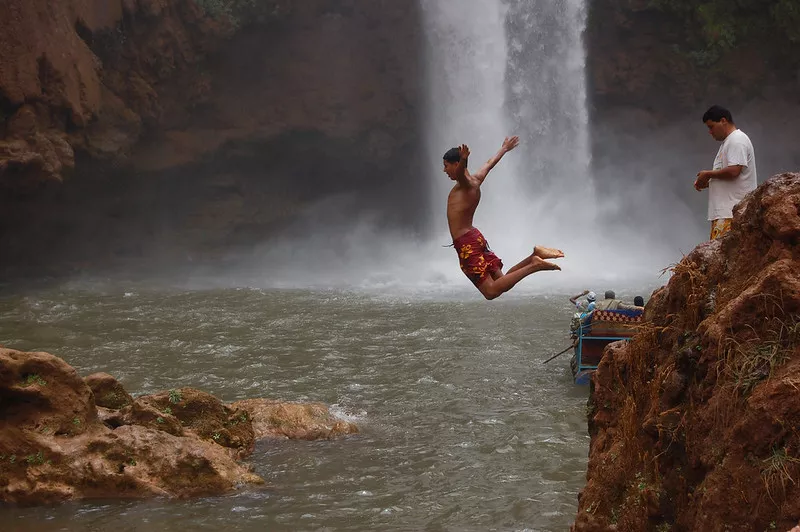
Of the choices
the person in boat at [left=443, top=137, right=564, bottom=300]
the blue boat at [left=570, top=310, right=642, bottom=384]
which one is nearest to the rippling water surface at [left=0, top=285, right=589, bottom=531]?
the blue boat at [left=570, top=310, right=642, bottom=384]

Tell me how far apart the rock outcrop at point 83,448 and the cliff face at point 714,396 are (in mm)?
3737

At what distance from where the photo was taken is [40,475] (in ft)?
22.1

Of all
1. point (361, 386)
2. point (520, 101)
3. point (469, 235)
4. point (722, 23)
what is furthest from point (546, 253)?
point (722, 23)

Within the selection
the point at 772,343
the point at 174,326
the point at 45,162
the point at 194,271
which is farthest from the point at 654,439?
the point at 194,271

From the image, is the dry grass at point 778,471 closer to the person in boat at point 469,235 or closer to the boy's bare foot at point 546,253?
the boy's bare foot at point 546,253

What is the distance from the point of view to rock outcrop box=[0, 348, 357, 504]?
22.2ft

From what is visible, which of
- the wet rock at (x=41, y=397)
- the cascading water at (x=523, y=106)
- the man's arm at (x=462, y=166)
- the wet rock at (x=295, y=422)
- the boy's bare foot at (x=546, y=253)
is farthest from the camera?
the cascading water at (x=523, y=106)

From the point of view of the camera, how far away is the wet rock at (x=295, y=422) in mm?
8734

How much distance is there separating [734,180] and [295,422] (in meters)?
4.99

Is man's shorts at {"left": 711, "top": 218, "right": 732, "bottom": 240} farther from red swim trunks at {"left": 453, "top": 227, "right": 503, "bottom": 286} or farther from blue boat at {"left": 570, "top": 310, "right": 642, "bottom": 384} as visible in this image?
blue boat at {"left": 570, "top": 310, "right": 642, "bottom": 384}

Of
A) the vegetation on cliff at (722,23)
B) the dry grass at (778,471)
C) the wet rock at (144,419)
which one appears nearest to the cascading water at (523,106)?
the vegetation on cliff at (722,23)

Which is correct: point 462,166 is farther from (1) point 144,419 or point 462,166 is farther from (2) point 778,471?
(2) point 778,471

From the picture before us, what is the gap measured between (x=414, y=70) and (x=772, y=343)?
2360 centimetres

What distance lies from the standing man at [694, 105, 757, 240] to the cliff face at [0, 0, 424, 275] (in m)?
14.8
